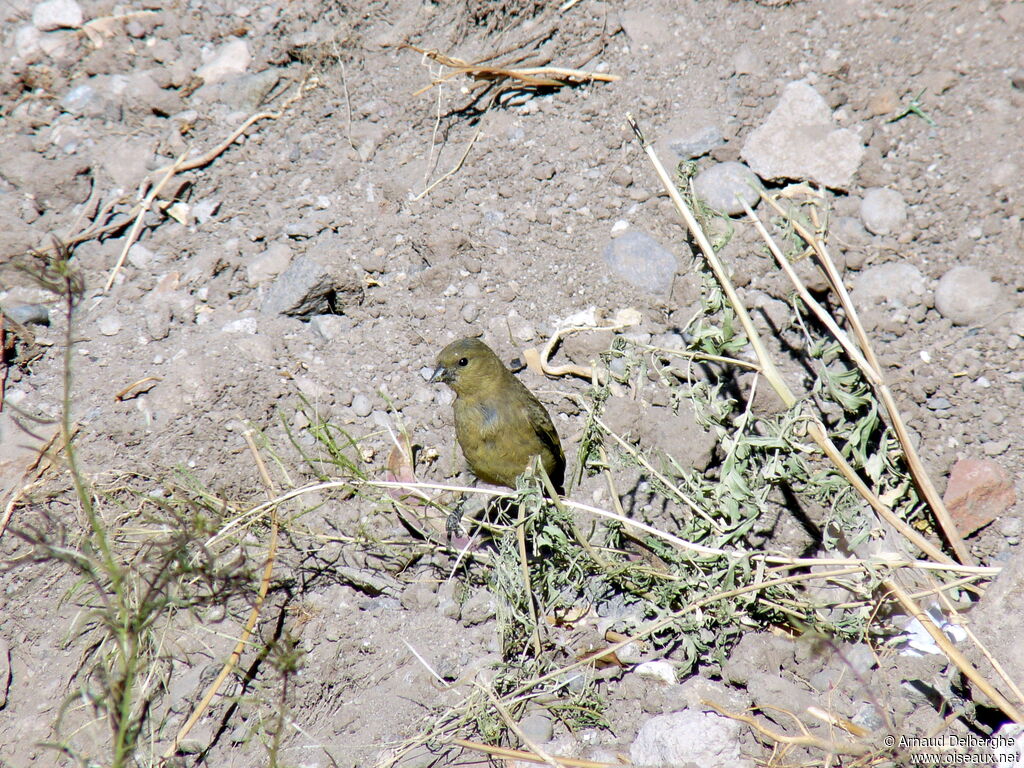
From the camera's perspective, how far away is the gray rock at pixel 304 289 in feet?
14.2

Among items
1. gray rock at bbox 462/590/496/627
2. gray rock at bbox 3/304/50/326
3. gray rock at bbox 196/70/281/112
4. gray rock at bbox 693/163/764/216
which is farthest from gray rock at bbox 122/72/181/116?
gray rock at bbox 462/590/496/627

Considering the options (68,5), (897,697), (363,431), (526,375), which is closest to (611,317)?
(526,375)

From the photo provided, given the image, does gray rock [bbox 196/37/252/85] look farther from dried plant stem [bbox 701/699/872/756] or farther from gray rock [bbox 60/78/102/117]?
dried plant stem [bbox 701/699/872/756]

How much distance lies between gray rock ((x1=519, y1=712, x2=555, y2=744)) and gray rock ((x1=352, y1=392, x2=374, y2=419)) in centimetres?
177

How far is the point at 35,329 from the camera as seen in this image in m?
4.33

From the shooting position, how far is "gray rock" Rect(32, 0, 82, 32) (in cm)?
505

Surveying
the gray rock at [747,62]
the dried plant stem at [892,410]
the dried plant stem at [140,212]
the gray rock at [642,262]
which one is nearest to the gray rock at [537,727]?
the dried plant stem at [892,410]

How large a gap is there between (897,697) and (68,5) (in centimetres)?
605

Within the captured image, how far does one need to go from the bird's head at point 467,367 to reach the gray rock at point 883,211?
2.07 m

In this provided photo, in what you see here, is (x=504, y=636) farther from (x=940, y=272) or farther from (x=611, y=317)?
(x=940, y=272)

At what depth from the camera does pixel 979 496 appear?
11.6 ft

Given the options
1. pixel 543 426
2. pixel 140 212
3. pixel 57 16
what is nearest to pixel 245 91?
pixel 140 212

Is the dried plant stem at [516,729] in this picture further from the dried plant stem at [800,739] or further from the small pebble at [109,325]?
the small pebble at [109,325]

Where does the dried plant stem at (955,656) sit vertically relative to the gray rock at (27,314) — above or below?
below
